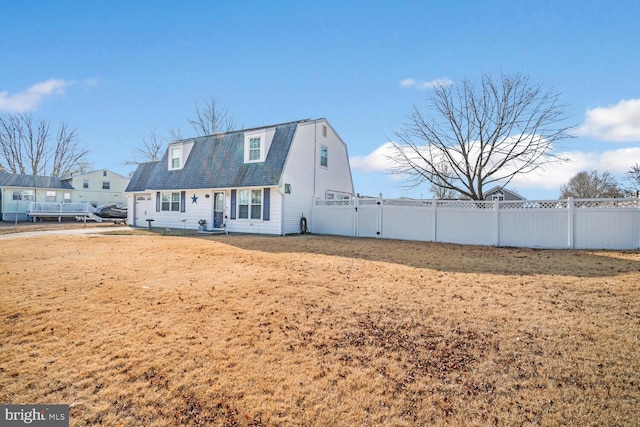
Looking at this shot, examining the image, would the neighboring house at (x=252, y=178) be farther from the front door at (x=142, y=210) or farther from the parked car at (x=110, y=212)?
the parked car at (x=110, y=212)

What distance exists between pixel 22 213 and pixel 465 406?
40.8 meters

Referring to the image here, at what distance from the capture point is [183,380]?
2971 millimetres

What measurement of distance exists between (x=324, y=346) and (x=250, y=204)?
1298 cm

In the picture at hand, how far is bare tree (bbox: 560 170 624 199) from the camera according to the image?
1320 inches

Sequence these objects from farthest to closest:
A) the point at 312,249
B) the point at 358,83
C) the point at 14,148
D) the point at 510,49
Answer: the point at 14,148, the point at 358,83, the point at 510,49, the point at 312,249

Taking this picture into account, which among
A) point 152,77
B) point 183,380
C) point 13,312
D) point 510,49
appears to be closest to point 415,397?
point 183,380

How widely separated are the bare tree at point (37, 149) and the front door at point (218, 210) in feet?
119

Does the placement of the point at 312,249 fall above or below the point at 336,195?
below

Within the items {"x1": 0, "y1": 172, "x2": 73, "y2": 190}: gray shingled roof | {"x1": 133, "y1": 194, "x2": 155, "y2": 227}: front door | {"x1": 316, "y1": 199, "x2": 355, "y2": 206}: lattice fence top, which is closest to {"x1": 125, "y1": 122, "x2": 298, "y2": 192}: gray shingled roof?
{"x1": 133, "y1": 194, "x2": 155, "y2": 227}: front door

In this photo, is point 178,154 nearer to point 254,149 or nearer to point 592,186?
point 254,149

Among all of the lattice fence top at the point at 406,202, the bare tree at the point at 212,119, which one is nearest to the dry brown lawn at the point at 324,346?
the lattice fence top at the point at 406,202

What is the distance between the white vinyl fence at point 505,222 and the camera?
975 cm

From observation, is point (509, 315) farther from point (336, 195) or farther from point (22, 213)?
point (22, 213)

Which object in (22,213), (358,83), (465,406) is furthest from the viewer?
(22,213)
